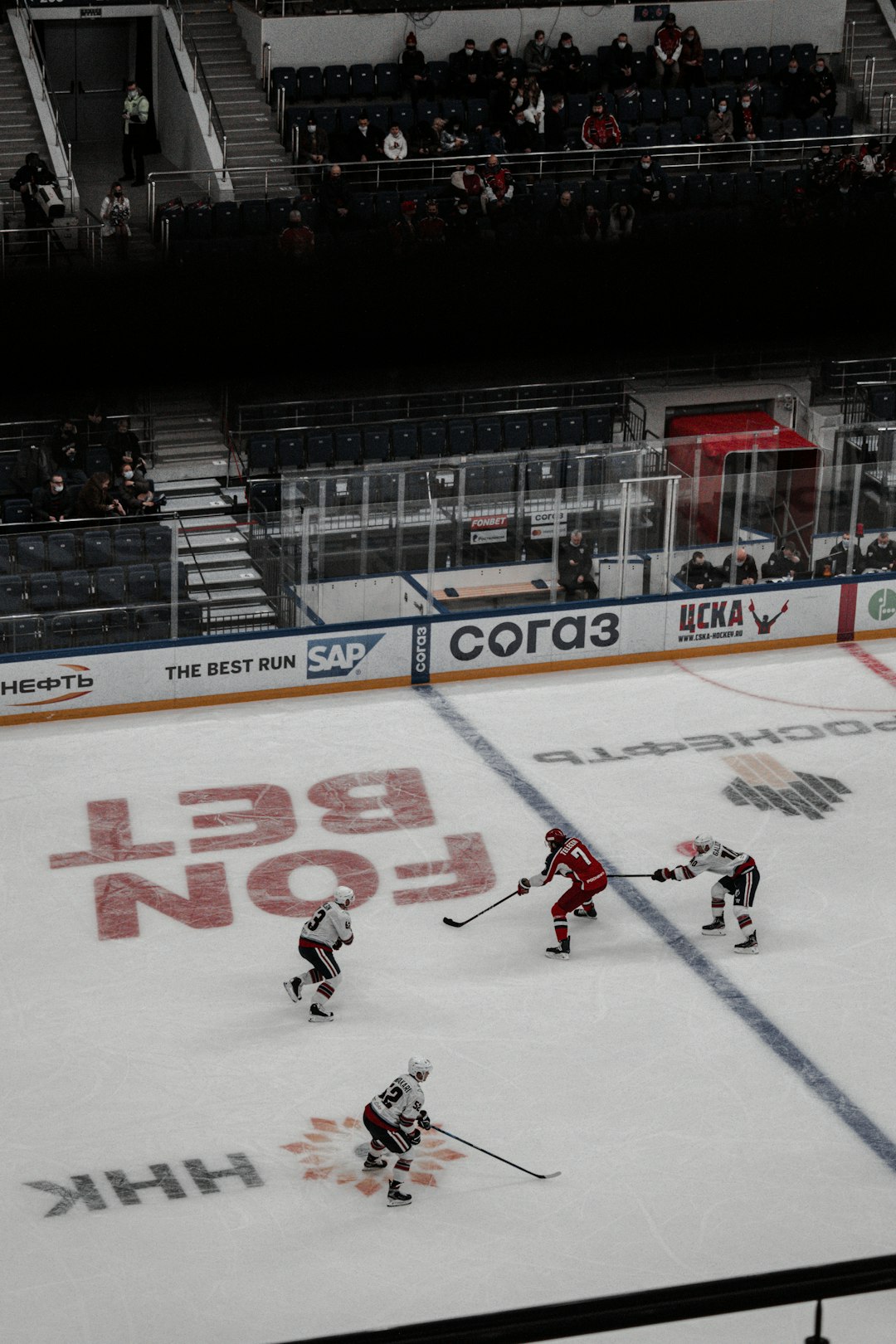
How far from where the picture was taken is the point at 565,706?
16.3 m

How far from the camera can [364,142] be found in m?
18.9

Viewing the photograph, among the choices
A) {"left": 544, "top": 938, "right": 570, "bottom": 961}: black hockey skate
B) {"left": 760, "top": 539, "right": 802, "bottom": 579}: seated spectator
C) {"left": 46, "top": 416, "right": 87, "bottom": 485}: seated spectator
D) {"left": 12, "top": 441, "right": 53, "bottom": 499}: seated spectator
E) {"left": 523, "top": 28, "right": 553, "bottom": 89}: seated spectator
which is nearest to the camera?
{"left": 544, "top": 938, "right": 570, "bottom": 961}: black hockey skate

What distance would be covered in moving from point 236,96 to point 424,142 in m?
3.18

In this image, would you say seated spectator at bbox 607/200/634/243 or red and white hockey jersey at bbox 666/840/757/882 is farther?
red and white hockey jersey at bbox 666/840/757/882

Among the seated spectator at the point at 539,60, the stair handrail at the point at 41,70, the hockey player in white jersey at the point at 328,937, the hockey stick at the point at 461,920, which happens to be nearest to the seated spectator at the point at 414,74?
the seated spectator at the point at 539,60

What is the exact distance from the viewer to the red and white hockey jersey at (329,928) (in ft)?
34.9

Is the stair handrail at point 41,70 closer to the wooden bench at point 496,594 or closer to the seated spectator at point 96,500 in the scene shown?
the seated spectator at point 96,500

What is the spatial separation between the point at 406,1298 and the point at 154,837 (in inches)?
232

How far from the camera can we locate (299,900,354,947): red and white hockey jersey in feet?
34.9

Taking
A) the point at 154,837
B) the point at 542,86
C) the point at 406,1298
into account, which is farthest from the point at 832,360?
the point at 542,86

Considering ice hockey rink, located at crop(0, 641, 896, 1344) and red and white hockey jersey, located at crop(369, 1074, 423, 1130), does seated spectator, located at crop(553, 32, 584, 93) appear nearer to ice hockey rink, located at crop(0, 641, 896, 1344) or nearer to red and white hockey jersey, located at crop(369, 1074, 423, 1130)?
ice hockey rink, located at crop(0, 641, 896, 1344)

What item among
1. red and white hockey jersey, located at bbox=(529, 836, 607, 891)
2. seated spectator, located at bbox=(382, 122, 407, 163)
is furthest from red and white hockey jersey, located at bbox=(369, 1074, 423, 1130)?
seated spectator, located at bbox=(382, 122, 407, 163)

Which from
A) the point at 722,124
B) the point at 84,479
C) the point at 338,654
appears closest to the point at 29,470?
the point at 84,479

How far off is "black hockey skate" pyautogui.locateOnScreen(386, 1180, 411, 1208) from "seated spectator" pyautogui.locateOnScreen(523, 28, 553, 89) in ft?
51.7
